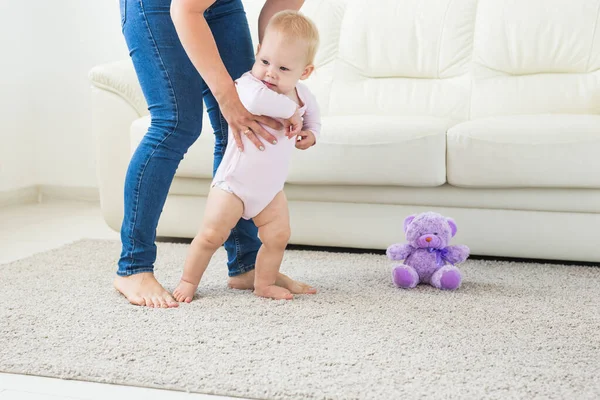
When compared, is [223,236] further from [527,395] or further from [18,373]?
[527,395]

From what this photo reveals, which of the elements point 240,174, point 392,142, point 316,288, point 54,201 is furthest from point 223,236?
point 54,201

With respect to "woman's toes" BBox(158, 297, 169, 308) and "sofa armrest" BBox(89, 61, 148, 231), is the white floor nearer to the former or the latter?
"sofa armrest" BBox(89, 61, 148, 231)

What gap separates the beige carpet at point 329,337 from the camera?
133cm

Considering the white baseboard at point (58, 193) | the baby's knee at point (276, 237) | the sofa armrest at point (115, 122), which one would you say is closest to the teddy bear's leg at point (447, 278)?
the baby's knee at point (276, 237)

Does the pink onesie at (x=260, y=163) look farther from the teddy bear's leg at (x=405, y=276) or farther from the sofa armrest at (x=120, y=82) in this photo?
the sofa armrest at (x=120, y=82)

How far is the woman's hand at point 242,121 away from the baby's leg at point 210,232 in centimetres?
13

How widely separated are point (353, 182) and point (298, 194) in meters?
0.21

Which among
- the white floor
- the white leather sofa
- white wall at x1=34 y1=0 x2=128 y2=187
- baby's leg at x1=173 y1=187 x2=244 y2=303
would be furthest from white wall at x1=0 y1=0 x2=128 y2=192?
baby's leg at x1=173 y1=187 x2=244 y2=303

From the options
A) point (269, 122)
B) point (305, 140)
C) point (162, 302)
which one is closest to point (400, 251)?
point (305, 140)

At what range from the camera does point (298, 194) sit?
99.0 inches

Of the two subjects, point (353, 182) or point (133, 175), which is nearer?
point (133, 175)

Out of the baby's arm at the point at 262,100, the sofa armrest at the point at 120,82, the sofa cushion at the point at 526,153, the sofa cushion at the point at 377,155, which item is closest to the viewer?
the baby's arm at the point at 262,100

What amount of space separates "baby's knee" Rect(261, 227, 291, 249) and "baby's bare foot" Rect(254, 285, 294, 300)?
0.35ft

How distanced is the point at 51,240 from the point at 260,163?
1354 mm
